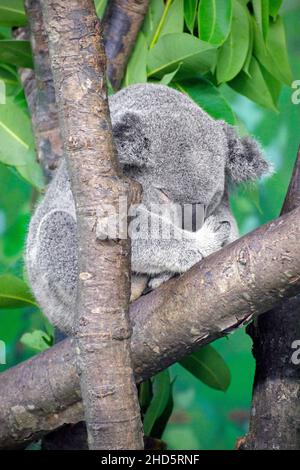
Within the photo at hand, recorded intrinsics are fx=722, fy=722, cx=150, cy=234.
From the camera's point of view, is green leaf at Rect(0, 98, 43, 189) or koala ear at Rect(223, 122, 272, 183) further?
green leaf at Rect(0, 98, 43, 189)

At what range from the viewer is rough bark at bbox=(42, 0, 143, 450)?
5.52 ft

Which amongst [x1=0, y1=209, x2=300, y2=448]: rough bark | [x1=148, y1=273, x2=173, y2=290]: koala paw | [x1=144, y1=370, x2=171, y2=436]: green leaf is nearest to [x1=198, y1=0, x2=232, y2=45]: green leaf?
[x1=148, y1=273, x2=173, y2=290]: koala paw

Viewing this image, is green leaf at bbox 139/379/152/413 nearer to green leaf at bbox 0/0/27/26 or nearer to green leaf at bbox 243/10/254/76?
green leaf at bbox 243/10/254/76

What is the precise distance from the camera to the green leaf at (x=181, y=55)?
2.94 m

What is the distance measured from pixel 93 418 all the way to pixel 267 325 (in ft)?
3.00

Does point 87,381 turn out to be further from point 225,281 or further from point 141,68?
point 141,68

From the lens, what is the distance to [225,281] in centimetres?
189

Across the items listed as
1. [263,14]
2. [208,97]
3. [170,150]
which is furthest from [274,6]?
[170,150]

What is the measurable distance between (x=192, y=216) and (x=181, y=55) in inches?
32.7

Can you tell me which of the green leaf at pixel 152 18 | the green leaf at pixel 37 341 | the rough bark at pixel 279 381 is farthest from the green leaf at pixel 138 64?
the green leaf at pixel 37 341

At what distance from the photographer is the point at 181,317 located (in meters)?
2.02

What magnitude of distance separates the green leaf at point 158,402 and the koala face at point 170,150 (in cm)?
97

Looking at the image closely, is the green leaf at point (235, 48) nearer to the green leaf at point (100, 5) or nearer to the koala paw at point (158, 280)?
Answer: the green leaf at point (100, 5)

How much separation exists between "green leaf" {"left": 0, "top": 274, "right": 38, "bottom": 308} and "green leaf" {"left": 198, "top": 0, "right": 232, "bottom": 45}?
127 centimetres
